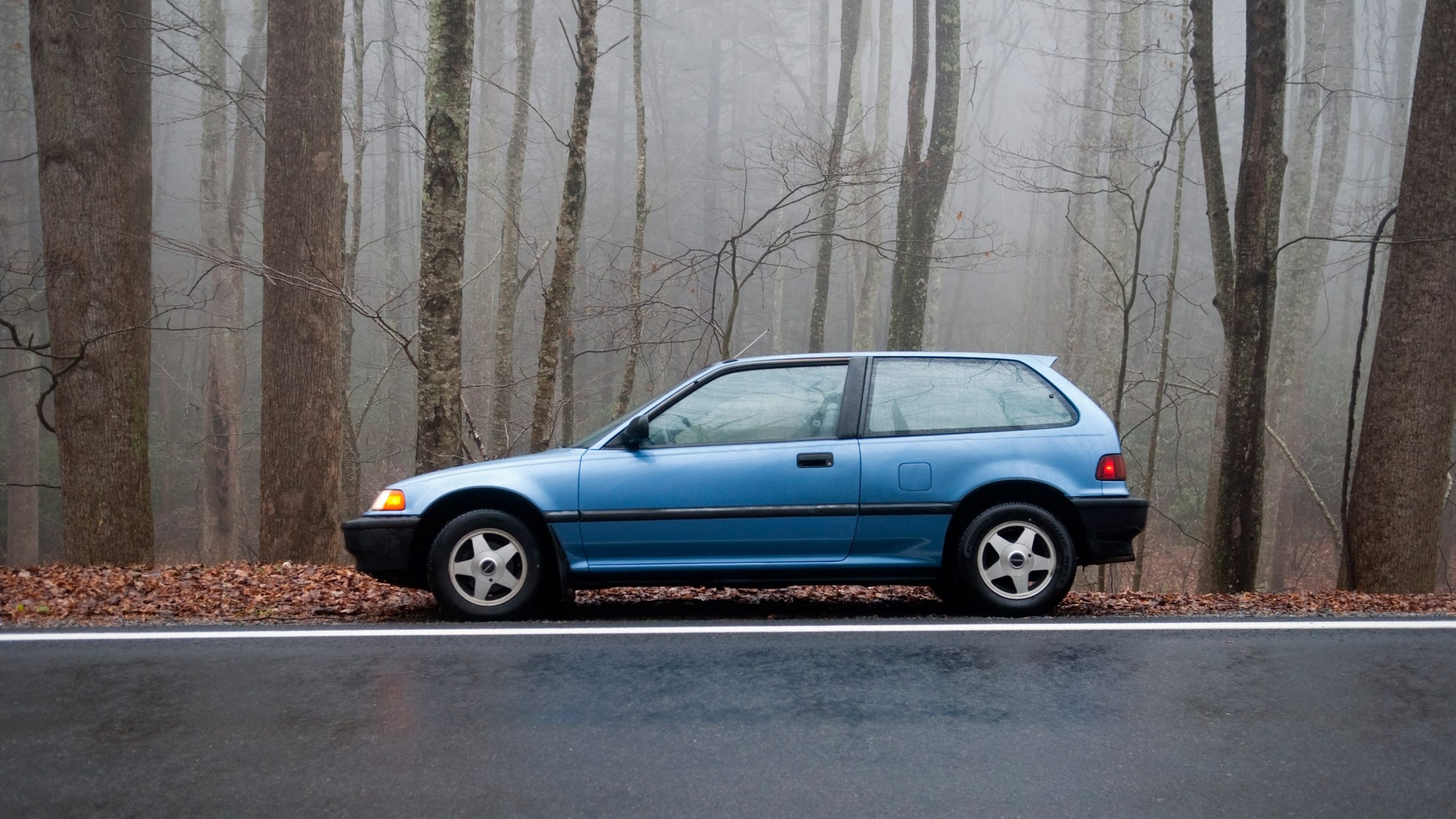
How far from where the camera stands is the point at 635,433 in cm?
722

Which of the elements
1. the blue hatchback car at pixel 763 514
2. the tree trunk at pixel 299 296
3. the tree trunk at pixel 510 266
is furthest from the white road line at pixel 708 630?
the tree trunk at pixel 510 266

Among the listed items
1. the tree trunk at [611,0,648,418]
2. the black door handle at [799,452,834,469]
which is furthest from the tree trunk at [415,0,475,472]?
the tree trunk at [611,0,648,418]

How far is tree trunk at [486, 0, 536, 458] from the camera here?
58.6 ft

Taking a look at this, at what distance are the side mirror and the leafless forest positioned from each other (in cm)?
378

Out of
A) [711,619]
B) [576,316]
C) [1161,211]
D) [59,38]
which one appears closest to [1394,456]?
[711,619]

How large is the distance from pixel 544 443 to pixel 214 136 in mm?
11973

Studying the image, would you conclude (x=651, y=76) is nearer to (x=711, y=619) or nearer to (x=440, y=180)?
(x=440, y=180)

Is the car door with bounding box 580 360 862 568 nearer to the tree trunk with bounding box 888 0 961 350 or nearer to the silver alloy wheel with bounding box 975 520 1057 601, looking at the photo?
the silver alloy wheel with bounding box 975 520 1057 601

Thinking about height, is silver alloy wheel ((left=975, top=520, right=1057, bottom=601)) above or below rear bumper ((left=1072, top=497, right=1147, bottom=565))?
below

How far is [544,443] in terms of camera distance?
1412cm

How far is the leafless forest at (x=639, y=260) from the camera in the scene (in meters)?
10.7

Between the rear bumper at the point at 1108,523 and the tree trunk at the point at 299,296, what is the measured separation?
726 centimetres

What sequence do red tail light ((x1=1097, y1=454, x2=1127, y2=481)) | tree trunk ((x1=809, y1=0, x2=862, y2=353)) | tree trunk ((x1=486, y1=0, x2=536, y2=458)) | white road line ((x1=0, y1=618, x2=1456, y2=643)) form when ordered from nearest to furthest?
white road line ((x1=0, y1=618, x2=1456, y2=643)) < red tail light ((x1=1097, y1=454, x2=1127, y2=481)) < tree trunk ((x1=809, y1=0, x2=862, y2=353)) < tree trunk ((x1=486, y1=0, x2=536, y2=458))

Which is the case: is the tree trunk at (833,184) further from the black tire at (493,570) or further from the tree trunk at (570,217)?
the black tire at (493,570)
